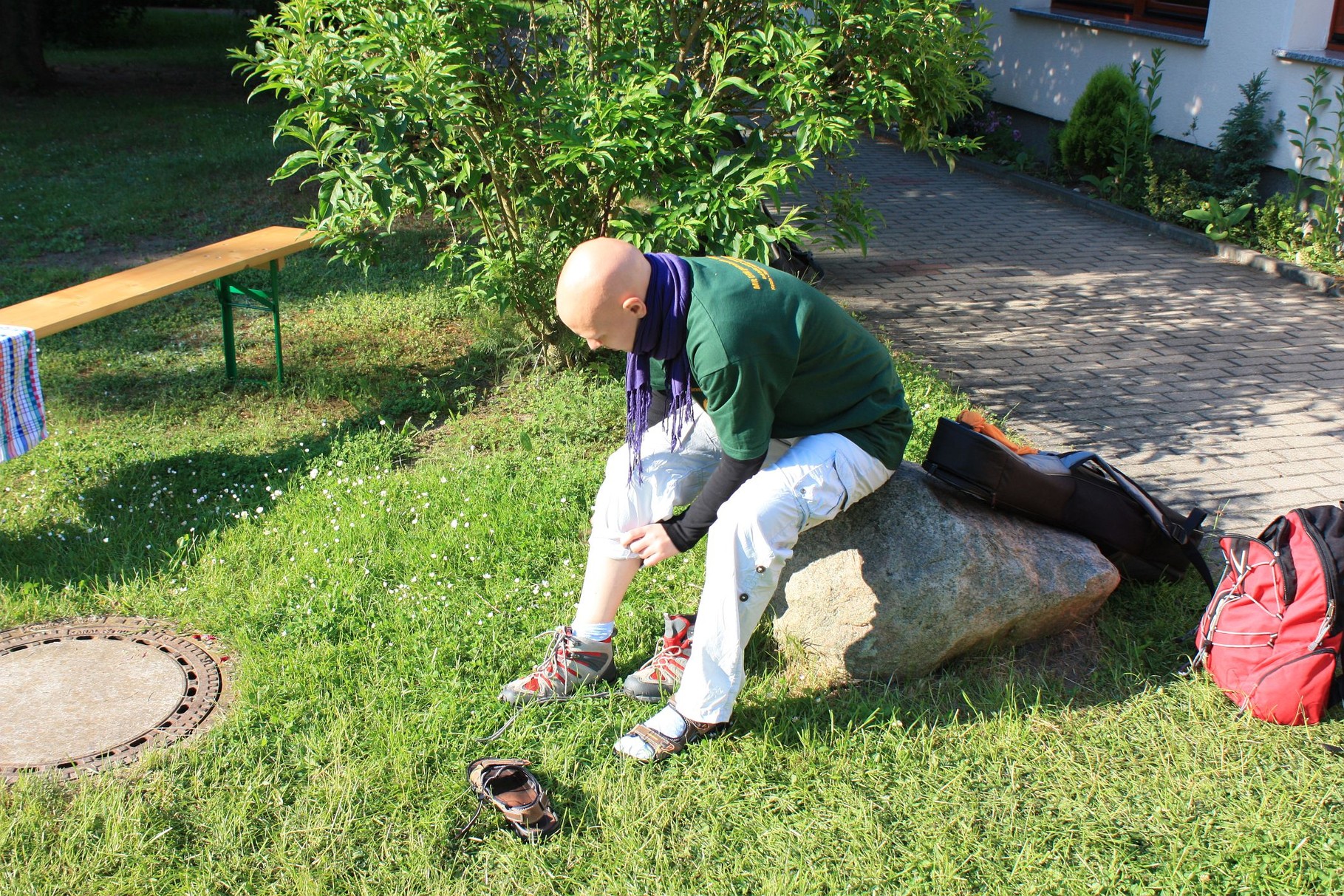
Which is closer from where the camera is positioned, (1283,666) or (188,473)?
(1283,666)

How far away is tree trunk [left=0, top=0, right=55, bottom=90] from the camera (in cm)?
1442

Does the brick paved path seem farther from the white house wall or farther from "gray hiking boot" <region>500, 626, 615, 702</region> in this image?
"gray hiking boot" <region>500, 626, 615, 702</region>

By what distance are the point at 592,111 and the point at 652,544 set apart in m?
2.38

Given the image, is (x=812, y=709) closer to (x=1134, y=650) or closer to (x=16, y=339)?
(x=1134, y=650)

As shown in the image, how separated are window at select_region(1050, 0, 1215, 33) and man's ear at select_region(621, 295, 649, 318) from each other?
32.6ft

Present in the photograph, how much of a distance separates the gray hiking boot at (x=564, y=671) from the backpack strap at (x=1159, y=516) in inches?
69.0

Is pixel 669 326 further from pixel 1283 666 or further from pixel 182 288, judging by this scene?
pixel 182 288

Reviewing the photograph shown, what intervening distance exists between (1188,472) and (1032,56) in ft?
30.3

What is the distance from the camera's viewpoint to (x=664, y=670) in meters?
3.48

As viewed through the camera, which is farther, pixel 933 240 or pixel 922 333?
pixel 933 240

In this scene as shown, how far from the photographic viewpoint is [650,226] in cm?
514

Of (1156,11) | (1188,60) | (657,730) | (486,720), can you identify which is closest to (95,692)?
(486,720)

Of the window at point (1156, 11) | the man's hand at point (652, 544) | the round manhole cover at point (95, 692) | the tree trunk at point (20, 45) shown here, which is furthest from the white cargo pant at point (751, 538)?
the tree trunk at point (20, 45)

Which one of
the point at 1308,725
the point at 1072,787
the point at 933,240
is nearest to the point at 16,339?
the point at 1072,787
